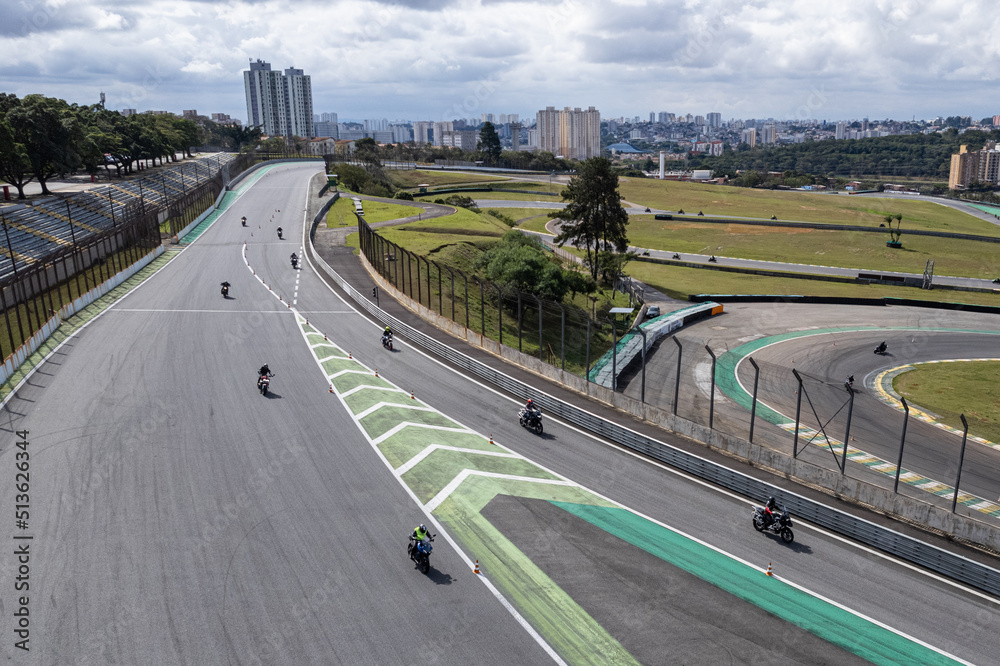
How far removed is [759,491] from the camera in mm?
23422

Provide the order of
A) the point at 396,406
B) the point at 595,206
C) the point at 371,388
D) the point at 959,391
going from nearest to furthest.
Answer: the point at 396,406, the point at 371,388, the point at 959,391, the point at 595,206

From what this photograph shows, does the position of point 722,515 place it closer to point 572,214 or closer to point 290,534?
point 290,534

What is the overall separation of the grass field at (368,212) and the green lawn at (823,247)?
36567 millimetres

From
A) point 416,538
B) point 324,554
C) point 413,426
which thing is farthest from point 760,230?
point 324,554

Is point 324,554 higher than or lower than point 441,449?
lower

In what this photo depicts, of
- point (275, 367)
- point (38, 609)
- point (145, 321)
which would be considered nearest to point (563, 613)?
point (38, 609)

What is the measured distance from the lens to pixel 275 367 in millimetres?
34906

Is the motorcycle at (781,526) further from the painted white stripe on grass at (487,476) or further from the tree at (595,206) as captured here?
the tree at (595,206)

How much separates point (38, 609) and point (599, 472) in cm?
1785

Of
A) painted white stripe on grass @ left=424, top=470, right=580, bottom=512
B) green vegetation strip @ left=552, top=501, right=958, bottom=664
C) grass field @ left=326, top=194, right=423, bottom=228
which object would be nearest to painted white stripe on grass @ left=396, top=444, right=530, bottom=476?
painted white stripe on grass @ left=424, top=470, right=580, bottom=512

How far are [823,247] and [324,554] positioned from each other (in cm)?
9738

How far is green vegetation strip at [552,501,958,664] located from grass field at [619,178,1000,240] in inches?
4225

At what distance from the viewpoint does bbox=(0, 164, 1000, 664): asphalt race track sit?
16500mm

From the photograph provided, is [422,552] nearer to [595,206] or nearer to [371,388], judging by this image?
[371,388]
